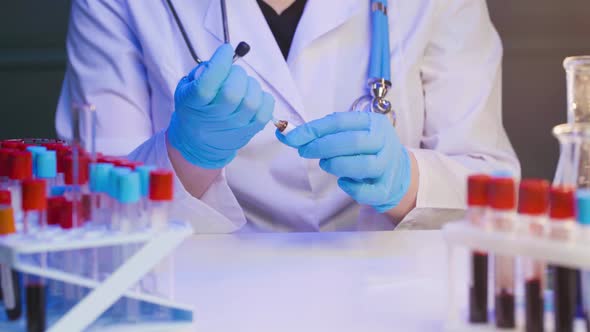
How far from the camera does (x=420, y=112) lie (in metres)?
1.34

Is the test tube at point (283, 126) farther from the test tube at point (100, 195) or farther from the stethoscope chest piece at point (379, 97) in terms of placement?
the test tube at point (100, 195)

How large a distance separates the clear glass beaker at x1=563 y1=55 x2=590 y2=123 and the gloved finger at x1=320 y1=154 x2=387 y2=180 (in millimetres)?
312

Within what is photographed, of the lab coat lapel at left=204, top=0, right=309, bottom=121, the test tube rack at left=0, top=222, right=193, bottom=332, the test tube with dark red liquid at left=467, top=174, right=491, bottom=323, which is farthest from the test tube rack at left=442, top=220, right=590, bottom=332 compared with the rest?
the lab coat lapel at left=204, top=0, right=309, bottom=121

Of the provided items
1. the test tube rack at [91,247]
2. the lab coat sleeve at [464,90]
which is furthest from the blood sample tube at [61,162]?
the lab coat sleeve at [464,90]

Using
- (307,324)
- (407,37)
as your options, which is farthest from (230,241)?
(407,37)

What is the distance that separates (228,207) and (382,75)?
36 cm

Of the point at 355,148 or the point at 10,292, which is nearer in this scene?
the point at 10,292

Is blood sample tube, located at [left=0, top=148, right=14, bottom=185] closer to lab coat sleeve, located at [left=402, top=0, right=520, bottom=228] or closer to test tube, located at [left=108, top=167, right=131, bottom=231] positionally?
test tube, located at [left=108, top=167, right=131, bottom=231]

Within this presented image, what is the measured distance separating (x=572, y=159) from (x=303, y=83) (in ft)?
2.21

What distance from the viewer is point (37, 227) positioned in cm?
58

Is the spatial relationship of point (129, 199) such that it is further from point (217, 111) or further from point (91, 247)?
point (217, 111)

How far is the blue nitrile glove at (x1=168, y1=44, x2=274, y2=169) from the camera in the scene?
2.98 ft

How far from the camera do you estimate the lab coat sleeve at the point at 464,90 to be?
4.27 feet

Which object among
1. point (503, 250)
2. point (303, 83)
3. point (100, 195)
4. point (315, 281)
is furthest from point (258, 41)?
point (503, 250)
